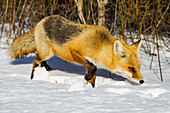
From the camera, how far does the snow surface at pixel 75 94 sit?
8.58ft

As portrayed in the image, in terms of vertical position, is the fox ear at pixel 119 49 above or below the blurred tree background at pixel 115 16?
below

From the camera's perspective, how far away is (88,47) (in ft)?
12.9

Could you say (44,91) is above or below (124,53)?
below

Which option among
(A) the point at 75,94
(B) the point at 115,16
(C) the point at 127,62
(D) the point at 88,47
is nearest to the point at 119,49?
(C) the point at 127,62

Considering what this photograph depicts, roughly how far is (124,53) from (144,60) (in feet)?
6.59

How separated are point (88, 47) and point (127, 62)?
27.9 inches

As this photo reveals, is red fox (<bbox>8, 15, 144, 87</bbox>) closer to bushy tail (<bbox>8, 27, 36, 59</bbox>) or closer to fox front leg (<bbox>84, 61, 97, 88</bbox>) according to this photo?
fox front leg (<bbox>84, 61, 97, 88</bbox>)

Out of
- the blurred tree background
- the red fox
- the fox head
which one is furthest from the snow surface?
the blurred tree background

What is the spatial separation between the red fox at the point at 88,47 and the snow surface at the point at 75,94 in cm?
29

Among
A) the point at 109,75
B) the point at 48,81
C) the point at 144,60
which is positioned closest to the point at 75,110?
the point at 48,81

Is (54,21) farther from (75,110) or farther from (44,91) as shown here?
(75,110)

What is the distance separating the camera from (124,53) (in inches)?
150

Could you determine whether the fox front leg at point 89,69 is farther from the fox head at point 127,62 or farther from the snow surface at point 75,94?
the fox head at point 127,62

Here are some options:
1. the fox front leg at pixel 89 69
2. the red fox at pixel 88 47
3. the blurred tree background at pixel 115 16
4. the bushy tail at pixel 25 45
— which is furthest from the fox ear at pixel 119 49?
the bushy tail at pixel 25 45
